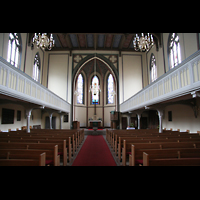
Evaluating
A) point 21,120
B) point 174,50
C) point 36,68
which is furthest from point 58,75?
point 174,50

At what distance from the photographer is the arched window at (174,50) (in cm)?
1197

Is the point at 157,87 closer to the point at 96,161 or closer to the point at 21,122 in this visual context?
the point at 96,161

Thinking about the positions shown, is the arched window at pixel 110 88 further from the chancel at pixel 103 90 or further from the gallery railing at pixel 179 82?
the gallery railing at pixel 179 82

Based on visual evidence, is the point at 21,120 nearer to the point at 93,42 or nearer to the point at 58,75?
the point at 58,75

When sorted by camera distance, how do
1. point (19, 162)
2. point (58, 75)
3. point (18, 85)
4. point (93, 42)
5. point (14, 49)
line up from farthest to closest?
point (58, 75), point (93, 42), point (14, 49), point (18, 85), point (19, 162)

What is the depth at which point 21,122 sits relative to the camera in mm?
12719

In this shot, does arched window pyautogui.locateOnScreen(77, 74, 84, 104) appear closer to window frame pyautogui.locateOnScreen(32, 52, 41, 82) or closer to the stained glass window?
the stained glass window

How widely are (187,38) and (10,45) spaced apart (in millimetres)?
13353

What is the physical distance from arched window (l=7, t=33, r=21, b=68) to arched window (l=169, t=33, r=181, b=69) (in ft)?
43.5

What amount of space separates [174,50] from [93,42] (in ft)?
35.4

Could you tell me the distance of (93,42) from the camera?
19750 mm

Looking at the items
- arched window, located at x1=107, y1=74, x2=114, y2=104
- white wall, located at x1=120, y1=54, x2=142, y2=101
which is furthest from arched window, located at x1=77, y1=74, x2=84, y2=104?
white wall, located at x1=120, y1=54, x2=142, y2=101
